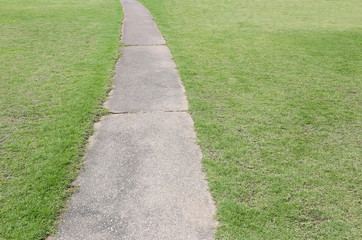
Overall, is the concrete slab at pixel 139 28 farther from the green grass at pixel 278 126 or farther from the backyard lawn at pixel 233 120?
the green grass at pixel 278 126

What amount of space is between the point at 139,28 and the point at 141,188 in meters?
9.26

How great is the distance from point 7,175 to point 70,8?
1448cm

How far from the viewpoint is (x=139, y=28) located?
11.4m

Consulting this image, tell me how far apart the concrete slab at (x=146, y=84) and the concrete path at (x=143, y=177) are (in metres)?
0.02

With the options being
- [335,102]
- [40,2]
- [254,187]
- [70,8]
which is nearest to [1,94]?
→ [254,187]

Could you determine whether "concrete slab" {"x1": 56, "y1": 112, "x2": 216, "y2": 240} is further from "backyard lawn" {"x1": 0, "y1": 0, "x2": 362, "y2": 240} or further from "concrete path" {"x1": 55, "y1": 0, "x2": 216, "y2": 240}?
"backyard lawn" {"x1": 0, "y1": 0, "x2": 362, "y2": 240}

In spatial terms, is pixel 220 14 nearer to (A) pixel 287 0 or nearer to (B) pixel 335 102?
(A) pixel 287 0

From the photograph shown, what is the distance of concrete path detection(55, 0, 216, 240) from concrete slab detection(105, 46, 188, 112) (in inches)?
0.8

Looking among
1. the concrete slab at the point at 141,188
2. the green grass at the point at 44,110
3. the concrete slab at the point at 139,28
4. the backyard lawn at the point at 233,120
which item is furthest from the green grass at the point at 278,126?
A: the green grass at the point at 44,110

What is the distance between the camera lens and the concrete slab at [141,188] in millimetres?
2885

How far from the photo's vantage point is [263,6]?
1734 centimetres

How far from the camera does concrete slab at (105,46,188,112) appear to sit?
5359 mm

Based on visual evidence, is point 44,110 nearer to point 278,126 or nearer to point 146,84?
point 146,84

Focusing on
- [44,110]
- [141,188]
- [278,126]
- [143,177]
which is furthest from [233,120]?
[44,110]
